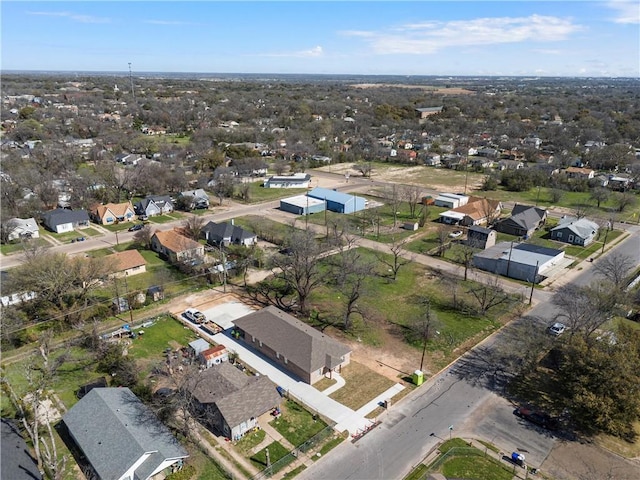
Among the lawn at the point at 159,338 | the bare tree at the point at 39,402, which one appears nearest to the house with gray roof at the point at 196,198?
the lawn at the point at 159,338

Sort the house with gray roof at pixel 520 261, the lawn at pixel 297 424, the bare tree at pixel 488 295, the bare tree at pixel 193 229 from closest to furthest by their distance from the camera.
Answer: the lawn at pixel 297 424, the bare tree at pixel 488 295, the house with gray roof at pixel 520 261, the bare tree at pixel 193 229

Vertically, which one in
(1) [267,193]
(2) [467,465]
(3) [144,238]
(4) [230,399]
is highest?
(1) [267,193]

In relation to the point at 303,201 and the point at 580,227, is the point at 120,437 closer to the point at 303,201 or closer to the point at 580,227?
the point at 303,201

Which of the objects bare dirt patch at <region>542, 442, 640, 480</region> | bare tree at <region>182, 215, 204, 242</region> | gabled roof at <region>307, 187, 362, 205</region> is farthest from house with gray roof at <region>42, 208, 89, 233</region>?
bare dirt patch at <region>542, 442, 640, 480</region>

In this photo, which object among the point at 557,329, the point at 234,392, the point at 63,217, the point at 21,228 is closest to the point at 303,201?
the point at 63,217

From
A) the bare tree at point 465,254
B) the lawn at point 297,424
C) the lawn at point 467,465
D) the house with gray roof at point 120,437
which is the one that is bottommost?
the lawn at point 297,424

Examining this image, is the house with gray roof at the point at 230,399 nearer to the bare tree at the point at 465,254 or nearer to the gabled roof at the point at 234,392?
the gabled roof at the point at 234,392

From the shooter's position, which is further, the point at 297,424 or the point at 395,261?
the point at 395,261
